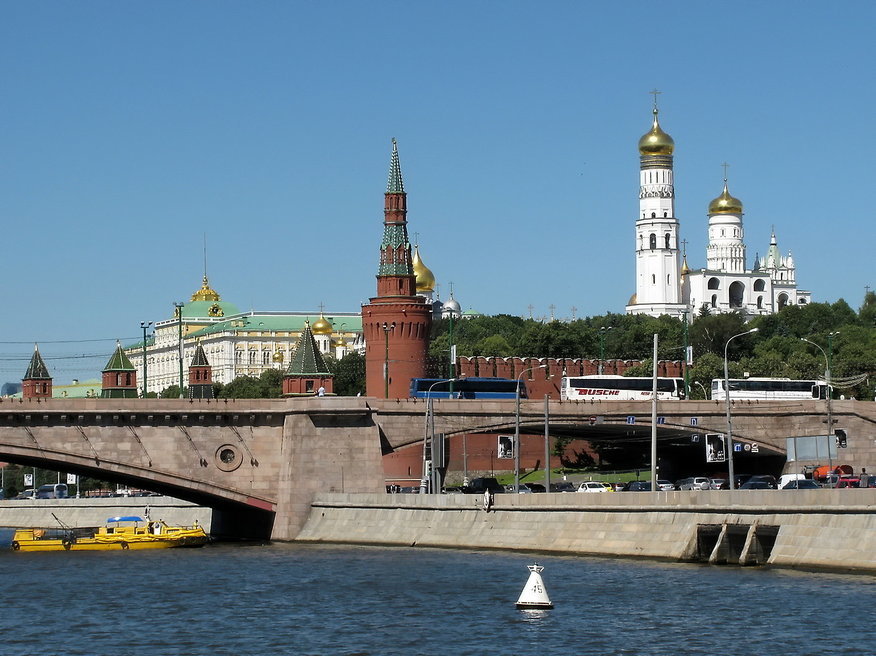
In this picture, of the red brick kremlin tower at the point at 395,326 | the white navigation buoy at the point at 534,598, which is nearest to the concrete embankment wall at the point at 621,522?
the white navigation buoy at the point at 534,598

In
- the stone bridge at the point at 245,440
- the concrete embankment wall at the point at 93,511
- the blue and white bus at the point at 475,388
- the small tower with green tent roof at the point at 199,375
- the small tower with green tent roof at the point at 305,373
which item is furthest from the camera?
the small tower with green tent roof at the point at 199,375

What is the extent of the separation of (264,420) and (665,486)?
21855 millimetres

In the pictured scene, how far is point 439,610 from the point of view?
5391 centimetres

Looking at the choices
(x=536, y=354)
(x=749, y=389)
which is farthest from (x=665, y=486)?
(x=536, y=354)

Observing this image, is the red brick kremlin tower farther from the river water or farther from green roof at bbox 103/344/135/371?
the river water

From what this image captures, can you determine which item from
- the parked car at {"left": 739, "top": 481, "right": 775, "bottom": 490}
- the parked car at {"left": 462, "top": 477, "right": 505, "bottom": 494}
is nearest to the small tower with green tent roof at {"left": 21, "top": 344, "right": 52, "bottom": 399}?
the parked car at {"left": 462, "top": 477, "right": 505, "bottom": 494}

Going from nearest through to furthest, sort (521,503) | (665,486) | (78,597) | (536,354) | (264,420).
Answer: (78,597), (521,503), (264,420), (665,486), (536,354)

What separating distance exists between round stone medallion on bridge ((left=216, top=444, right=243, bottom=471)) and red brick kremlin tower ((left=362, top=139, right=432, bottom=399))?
41.1 metres

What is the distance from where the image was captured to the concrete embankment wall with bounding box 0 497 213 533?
11400 centimetres

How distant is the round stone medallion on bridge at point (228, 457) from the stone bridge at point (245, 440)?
0.16 feet

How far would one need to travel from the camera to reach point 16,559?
82875 millimetres

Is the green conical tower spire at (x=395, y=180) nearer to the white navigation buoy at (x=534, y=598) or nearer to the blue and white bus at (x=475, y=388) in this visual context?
the blue and white bus at (x=475, y=388)

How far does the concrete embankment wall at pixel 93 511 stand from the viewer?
114 metres

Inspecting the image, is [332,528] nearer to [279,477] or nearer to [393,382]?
[279,477]
